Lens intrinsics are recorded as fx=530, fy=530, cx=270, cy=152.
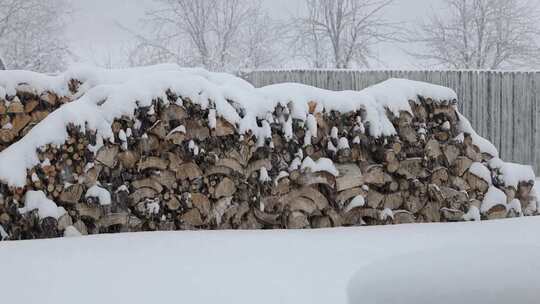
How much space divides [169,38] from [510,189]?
11.6 metres

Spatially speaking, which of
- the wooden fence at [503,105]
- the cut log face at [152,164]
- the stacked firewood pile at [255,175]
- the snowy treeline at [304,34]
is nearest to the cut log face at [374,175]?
the stacked firewood pile at [255,175]

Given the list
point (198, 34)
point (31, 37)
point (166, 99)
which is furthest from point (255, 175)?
point (31, 37)

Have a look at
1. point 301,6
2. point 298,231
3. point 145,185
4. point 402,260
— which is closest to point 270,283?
point 402,260

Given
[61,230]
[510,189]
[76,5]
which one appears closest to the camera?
[61,230]

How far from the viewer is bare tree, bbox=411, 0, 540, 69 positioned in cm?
1330

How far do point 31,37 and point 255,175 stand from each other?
38.8ft

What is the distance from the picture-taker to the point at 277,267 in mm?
2660

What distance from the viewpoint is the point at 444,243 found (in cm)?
310

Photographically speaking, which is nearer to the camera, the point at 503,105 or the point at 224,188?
the point at 224,188

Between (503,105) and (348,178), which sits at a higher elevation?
(503,105)

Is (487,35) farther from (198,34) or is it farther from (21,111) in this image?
(21,111)

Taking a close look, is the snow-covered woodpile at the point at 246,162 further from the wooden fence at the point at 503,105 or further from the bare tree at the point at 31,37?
the bare tree at the point at 31,37

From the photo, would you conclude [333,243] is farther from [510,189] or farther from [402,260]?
[510,189]

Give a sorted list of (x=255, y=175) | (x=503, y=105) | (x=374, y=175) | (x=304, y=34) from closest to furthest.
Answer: (x=255, y=175) < (x=374, y=175) < (x=503, y=105) < (x=304, y=34)
